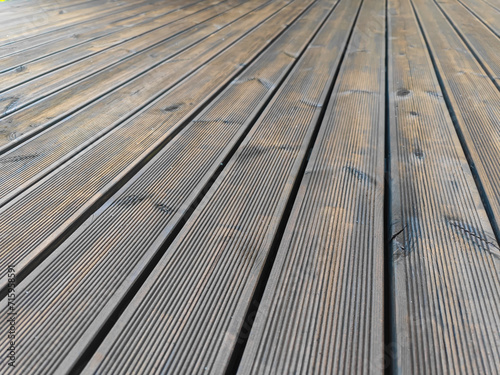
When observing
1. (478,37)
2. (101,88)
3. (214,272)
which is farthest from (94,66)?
(478,37)

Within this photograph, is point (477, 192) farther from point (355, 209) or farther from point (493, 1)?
point (493, 1)

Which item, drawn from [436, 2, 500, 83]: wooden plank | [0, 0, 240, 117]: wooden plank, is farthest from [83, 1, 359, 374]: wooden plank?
[436, 2, 500, 83]: wooden plank

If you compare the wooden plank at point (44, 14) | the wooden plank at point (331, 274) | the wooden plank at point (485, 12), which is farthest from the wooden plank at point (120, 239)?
the wooden plank at point (44, 14)

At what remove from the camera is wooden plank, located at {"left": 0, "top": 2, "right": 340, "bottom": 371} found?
0.53 metres

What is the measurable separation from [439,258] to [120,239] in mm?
656

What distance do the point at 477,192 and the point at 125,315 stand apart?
0.82 metres

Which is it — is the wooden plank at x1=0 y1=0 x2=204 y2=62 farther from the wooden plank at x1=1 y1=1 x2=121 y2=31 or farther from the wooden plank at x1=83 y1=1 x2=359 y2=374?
the wooden plank at x1=83 y1=1 x2=359 y2=374

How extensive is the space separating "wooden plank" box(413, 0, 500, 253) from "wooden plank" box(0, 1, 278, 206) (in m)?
1.11

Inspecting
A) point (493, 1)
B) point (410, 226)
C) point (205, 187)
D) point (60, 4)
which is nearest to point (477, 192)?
point (410, 226)

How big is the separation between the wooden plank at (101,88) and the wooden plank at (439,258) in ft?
3.36

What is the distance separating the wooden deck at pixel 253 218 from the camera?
51 cm

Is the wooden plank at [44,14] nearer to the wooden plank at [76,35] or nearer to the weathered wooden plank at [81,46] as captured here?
the wooden plank at [76,35]

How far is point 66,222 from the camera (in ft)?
2.42

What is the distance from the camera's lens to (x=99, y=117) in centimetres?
117
